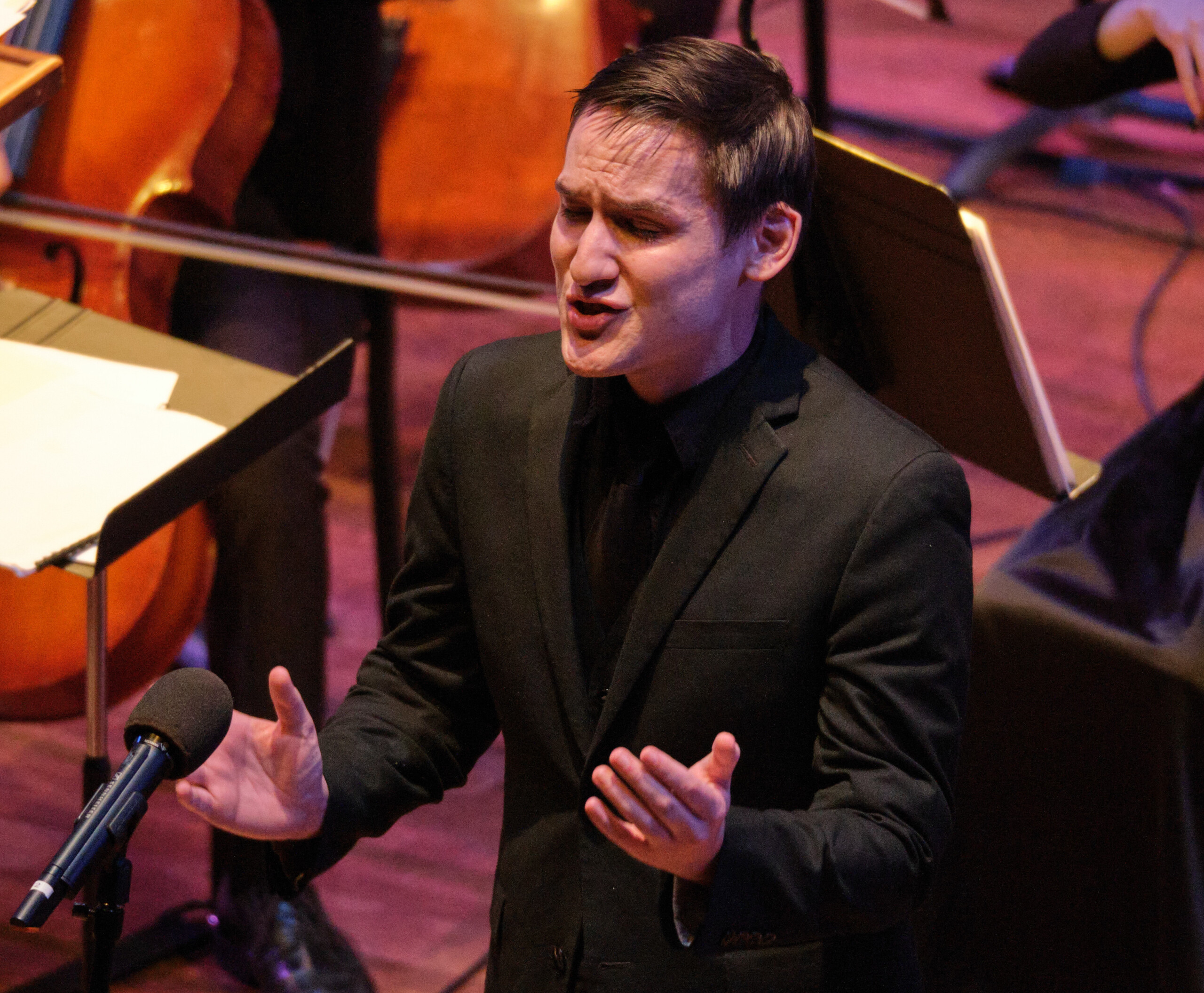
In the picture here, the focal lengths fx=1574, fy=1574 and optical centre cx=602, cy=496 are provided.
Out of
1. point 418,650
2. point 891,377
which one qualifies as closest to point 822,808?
point 418,650

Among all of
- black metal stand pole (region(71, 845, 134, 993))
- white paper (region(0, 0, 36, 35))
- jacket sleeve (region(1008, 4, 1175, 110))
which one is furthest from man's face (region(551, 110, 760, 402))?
jacket sleeve (region(1008, 4, 1175, 110))

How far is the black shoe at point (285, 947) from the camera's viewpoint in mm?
2062

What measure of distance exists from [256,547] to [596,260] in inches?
43.9

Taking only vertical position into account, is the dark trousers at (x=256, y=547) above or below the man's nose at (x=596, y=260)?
below

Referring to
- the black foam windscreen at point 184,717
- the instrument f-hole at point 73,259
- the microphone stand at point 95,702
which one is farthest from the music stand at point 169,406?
the black foam windscreen at point 184,717

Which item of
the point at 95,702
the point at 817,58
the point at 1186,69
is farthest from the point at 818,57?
the point at 95,702

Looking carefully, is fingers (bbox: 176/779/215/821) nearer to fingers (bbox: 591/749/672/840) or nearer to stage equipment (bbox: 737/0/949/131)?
fingers (bbox: 591/749/672/840)

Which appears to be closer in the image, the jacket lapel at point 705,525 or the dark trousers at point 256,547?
the jacket lapel at point 705,525

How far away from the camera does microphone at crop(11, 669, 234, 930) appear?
96 centimetres

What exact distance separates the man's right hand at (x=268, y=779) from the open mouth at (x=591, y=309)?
0.35 metres

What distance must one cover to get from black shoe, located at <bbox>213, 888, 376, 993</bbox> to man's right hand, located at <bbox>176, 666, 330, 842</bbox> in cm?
94

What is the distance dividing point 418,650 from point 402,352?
104 inches

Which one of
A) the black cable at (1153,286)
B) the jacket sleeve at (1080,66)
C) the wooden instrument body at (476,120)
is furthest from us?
the black cable at (1153,286)

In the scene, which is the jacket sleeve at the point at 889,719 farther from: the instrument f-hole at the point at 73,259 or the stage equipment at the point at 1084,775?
the instrument f-hole at the point at 73,259
